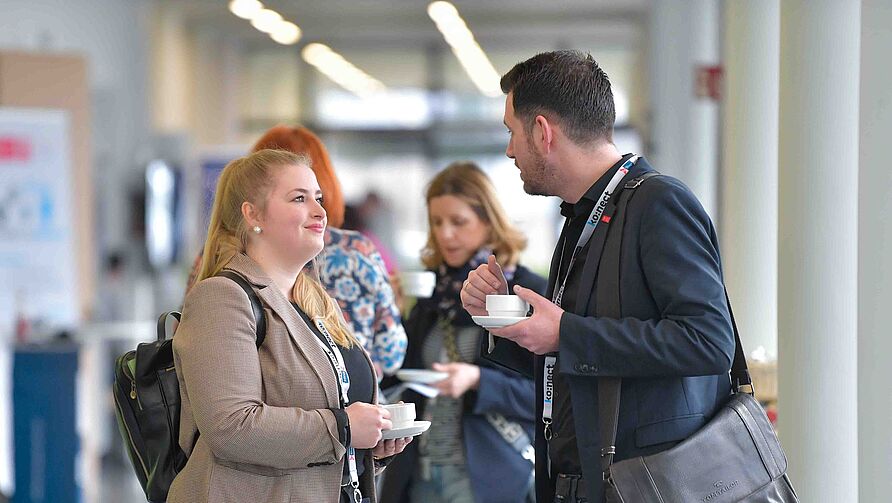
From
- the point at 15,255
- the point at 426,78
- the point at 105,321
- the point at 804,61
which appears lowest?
the point at 105,321

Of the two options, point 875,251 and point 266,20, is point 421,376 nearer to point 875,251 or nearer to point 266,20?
point 875,251

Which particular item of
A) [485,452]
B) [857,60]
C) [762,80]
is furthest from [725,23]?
[485,452]

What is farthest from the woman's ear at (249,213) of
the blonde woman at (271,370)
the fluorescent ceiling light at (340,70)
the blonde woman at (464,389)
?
Result: the fluorescent ceiling light at (340,70)

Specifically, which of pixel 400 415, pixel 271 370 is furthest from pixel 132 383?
pixel 400 415

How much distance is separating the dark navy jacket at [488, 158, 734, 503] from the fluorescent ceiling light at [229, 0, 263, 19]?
28.1 feet

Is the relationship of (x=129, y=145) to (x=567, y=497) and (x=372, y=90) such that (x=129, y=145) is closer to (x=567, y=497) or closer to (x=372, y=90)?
(x=372, y=90)

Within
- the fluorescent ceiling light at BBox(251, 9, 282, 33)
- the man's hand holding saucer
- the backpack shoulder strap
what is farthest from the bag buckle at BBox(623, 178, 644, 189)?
the fluorescent ceiling light at BBox(251, 9, 282, 33)

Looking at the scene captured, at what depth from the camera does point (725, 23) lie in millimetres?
5055

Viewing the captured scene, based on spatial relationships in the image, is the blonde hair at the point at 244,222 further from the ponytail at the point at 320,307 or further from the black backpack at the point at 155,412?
the black backpack at the point at 155,412

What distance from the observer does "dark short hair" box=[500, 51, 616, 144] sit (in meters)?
2.12

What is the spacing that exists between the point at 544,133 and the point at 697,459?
66 cm

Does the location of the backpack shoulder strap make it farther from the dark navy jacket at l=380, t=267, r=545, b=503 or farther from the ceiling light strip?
the ceiling light strip

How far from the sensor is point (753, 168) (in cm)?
463

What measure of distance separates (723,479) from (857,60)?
5.42 feet
